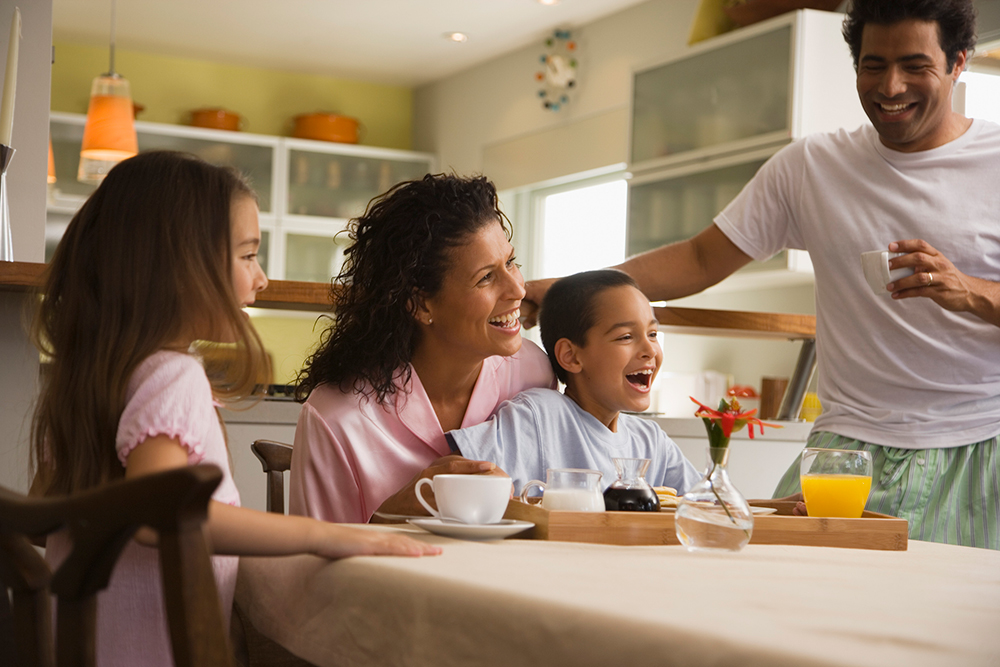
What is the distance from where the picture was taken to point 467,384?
5.65 ft

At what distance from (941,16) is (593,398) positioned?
92cm

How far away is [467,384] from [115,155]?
321 centimetres

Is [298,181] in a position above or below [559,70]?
below

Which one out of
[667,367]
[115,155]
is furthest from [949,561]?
[667,367]

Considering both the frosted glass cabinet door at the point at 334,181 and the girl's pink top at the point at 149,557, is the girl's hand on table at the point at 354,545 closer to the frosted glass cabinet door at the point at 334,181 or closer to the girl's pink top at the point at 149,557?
the girl's pink top at the point at 149,557

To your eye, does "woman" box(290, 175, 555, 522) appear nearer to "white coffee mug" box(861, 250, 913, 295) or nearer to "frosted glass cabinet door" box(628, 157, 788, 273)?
"white coffee mug" box(861, 250, 913, 295)

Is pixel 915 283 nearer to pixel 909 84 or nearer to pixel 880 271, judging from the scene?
pixel 880 271

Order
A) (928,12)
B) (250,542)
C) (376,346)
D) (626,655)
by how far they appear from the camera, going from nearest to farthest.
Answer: (626,655), (250,542), (376,346), (928,12)

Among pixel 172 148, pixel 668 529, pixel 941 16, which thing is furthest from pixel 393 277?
pixel 172 148

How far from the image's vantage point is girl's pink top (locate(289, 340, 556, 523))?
154cm

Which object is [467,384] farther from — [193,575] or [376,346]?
[193,575]

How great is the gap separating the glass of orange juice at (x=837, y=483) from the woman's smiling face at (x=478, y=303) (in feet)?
1.63

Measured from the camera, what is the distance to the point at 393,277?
65.1 inches

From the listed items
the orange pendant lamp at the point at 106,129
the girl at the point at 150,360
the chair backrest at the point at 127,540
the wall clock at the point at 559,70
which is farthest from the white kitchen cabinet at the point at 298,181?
the chair backrest at the point at 127,540
